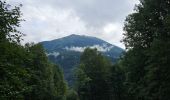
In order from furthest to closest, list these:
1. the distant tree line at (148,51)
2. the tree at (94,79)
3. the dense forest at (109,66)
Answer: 1. the tree at (94,79)
2. the distant tree line at (148,51)
3. the dense forest at (109,66)

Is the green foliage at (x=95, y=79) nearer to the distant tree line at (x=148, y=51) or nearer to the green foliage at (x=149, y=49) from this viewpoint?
the distant tree line at (x=148, y=51)

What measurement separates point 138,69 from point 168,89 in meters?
7.58

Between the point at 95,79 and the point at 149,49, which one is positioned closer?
the point at 149,49

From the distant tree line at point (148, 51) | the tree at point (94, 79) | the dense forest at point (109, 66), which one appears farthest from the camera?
the tree at point (94, 79)

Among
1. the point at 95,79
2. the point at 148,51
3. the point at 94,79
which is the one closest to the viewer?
the point at 148,51

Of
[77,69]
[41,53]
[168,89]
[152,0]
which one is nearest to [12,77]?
[168,89]

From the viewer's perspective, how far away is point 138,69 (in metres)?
47.3

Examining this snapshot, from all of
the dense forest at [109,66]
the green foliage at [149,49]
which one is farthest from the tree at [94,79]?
the green foliage at [149,49]

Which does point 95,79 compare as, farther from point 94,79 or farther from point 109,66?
point 109,66

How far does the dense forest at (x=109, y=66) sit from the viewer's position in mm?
23453

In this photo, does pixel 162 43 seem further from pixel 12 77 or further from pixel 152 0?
pixel 12 77

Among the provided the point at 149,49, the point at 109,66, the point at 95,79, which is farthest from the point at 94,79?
the point at 149,49

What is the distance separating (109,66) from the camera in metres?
100

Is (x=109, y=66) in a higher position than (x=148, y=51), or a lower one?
higher
